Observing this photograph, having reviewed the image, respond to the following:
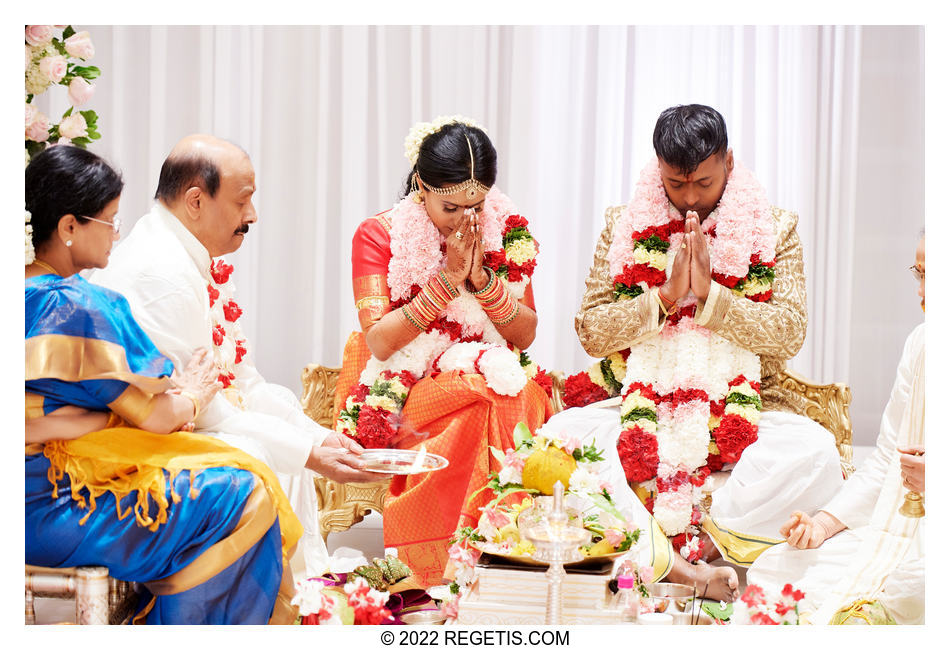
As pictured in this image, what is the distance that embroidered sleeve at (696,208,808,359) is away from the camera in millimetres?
4250

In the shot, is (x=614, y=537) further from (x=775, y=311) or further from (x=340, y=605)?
(x=775, y=311)

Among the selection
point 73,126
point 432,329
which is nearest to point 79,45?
point 73,126

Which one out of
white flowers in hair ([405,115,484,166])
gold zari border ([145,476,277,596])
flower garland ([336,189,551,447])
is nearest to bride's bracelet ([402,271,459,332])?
flower garland ([336,189,551,447])

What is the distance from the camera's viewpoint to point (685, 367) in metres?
4.32

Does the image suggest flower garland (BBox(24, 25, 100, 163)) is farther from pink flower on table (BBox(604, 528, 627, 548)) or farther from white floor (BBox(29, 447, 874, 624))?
pink flower on table (BBox(604, 528, 627, 548))

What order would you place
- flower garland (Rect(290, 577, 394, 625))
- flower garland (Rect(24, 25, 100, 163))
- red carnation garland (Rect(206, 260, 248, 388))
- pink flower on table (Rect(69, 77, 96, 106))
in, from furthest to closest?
red carnation garland (Rect(206, 260, 248, 388)) → pink flower on table (Rect(69, 77, 96, 106)) → flower garland (Rect(24, 25, 100, 163)) → flower garland (Rect(290, 577, 394, 625))

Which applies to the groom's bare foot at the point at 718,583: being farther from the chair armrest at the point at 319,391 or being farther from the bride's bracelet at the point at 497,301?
the chair armrest at the point at 319,391

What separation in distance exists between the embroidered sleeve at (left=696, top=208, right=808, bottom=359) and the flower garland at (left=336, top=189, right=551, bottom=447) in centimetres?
84

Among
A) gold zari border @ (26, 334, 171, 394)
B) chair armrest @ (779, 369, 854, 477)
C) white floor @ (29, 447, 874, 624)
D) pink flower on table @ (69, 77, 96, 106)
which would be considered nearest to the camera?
gold zari border @ (26, 334, 171, 394)

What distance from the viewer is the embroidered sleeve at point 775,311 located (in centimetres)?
425

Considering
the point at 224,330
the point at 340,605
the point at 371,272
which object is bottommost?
the point at 340,605

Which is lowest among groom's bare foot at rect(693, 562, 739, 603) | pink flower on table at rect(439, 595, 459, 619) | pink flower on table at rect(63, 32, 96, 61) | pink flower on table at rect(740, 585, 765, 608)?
groom's bare foot at rect(693, 562, 739, 603)

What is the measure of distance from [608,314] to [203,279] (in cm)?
186
